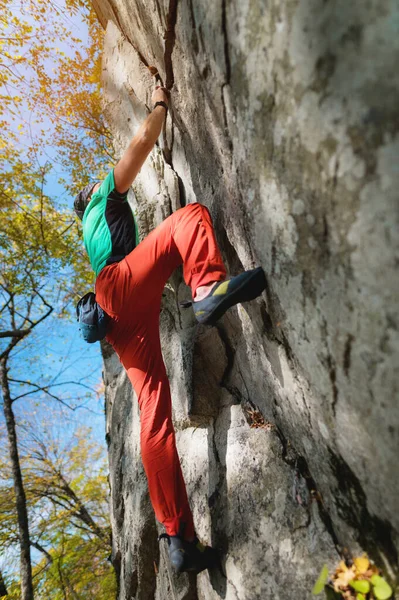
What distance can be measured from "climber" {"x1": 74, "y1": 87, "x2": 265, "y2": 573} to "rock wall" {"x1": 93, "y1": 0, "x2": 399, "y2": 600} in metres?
0.31

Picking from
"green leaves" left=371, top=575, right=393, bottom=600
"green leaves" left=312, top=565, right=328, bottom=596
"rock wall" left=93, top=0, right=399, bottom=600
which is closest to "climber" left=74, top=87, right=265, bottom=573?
"rock wall" left=93, top=0, right=399, bottom=600

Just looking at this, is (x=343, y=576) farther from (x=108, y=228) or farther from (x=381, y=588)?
(x=108, y=228)

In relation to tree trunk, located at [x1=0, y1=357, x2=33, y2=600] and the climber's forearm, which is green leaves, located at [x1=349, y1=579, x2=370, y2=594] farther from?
tree trunk, located at [x1=0, y1=357, x2=33, y2=600]

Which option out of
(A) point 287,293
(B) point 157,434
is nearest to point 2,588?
(B) point 157,434

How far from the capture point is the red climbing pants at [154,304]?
2650 mm

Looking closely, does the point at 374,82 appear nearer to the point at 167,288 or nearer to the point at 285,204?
the point at 285,204

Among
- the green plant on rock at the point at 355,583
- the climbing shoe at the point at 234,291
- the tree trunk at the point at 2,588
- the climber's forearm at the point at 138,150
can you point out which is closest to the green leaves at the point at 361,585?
the green plant on rock at the point at 355,583

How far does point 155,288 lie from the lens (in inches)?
121

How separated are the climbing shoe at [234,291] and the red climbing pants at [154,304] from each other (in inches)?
8.6

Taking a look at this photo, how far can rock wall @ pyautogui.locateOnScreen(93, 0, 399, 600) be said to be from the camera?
136 centimetres

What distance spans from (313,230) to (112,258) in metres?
2.10

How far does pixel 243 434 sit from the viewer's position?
3.35m

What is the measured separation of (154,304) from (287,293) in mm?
1691

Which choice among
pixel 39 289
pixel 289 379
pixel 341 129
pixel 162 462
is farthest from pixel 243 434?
pixel 39 289
